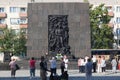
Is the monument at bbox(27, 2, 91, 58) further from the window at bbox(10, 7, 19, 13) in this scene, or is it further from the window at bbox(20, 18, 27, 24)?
the window at bbox(20, 18, 27, 24)

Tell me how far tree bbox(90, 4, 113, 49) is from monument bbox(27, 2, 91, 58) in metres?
31.2

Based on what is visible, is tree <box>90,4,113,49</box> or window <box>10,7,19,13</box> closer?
tree <box>90,4,113,49</box>

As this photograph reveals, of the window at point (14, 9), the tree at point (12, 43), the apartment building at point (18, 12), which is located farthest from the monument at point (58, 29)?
the window at point (14, 9)

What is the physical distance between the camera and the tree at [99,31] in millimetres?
83438

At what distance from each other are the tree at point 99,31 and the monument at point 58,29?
31201mm

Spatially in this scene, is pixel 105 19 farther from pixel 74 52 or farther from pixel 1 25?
pixel 74 52

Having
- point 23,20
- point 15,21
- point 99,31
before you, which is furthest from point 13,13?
point 99,31

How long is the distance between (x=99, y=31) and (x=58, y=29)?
33.3 metres

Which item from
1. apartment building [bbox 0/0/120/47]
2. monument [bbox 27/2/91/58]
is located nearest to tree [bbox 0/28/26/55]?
apartment building [bbox 0/0/120/47]

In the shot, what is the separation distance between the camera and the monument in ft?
169

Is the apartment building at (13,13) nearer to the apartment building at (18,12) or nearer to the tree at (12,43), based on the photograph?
the apartment building at (18,12)

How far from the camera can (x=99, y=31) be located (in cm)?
8419

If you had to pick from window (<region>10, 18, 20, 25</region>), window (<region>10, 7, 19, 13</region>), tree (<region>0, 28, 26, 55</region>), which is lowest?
tree (<region>0, 28, 26, 55</region>)

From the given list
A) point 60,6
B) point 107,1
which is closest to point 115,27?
point 107,1
